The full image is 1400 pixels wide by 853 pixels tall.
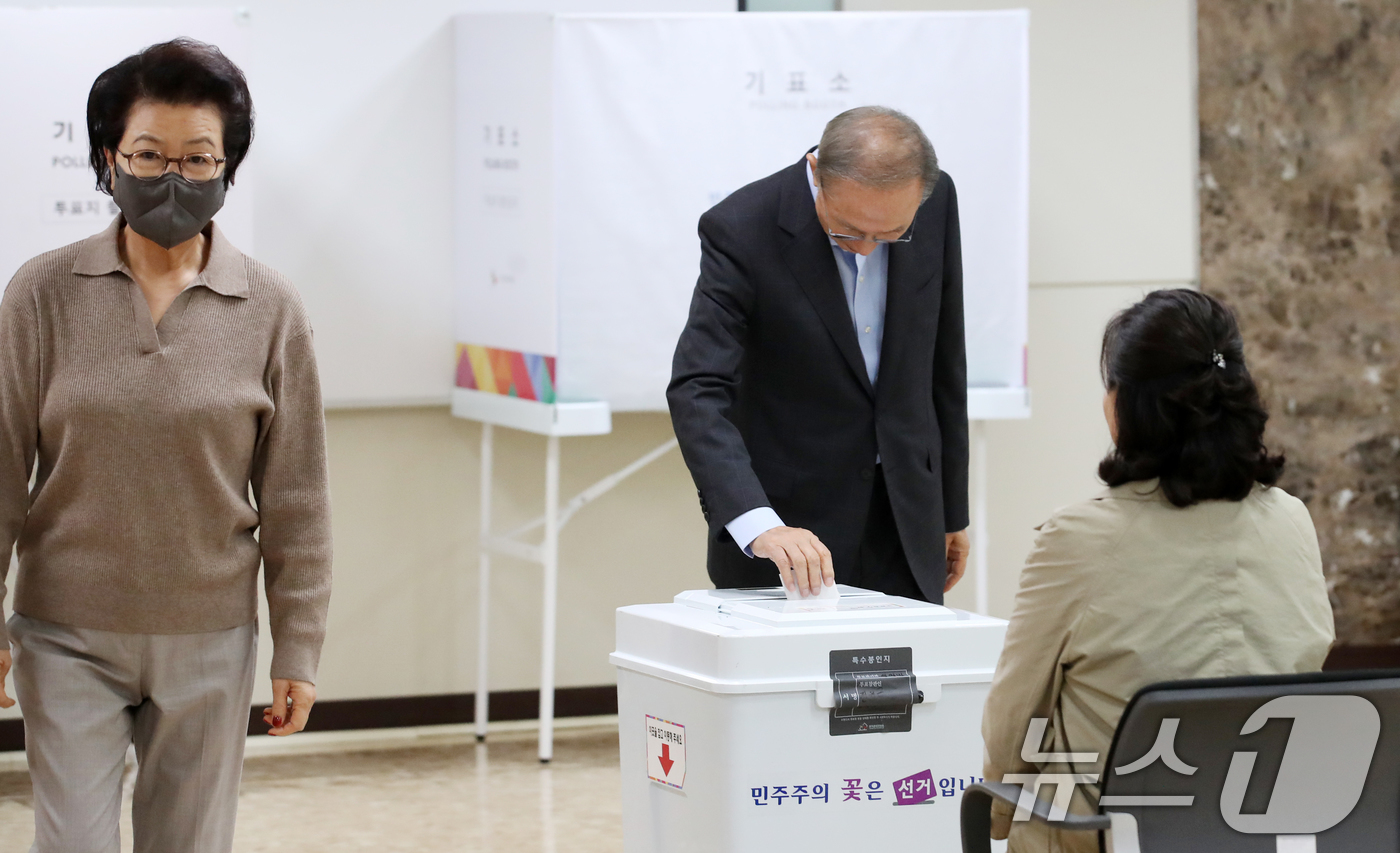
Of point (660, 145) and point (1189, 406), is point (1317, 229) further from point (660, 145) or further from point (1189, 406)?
point (1189, 406)

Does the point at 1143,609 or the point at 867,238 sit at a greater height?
the point at 867,238

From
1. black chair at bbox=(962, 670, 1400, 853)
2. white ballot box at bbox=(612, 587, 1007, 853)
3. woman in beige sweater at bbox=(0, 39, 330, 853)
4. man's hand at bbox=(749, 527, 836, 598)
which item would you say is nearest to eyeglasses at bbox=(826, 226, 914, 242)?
man's hand at bbox=(749, 527, 836, 598)

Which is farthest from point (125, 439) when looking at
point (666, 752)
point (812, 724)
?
point (812, 724)

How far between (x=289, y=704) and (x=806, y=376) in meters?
0.85

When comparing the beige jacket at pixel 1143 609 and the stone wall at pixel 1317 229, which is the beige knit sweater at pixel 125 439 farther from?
the stone wall at pixel 1317 229

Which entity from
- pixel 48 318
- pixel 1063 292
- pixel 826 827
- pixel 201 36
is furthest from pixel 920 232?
pixel 1063 292

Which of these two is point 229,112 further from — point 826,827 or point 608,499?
point 608,499

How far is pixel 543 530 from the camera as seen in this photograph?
4141mm

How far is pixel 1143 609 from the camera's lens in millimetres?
1457

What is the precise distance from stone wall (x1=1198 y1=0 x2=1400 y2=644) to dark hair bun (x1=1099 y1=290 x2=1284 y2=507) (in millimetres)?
3055

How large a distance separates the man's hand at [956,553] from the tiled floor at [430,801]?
3.74 ft

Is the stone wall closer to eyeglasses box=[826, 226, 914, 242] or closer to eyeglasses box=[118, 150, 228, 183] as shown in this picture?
eyeglasses box=[826, 226, 914, 242]

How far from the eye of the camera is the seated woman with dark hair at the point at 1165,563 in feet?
4.78

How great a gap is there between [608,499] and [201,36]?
1.61 m
